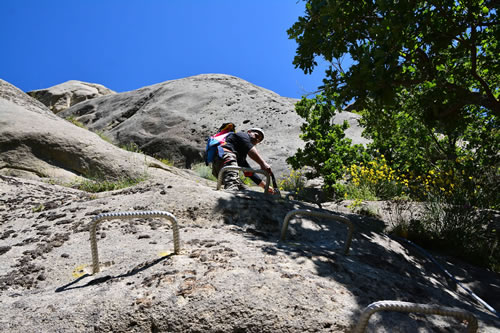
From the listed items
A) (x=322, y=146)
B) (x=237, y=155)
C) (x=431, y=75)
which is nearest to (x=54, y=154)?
(x=237, y=155)

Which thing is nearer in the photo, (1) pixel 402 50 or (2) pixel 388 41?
(2) pixel 388 41

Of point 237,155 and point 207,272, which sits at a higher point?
point 237,155

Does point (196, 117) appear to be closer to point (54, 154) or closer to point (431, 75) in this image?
point (54, 154)

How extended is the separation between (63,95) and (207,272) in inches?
1055

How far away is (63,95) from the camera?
83.1 feet

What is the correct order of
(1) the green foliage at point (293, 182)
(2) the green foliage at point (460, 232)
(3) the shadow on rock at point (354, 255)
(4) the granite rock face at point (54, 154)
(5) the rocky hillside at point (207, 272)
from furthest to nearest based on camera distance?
1. (1) the green foliage at point (293, 182)
2. (4) the granite rock face at point (54, 154)
3. (2) the green foliage at point (460, 232)
4. (3) the shadow on rock at point (354, 255)
5. (5) the rocky hillside at point (207, 272)

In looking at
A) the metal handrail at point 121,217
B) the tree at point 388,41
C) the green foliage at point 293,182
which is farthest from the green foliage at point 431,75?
the metal handrail at point 121,217

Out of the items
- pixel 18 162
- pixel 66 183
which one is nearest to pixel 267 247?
pixel 66 183

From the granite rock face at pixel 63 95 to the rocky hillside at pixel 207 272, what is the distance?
880 inches

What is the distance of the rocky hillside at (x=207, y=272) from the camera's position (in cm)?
198

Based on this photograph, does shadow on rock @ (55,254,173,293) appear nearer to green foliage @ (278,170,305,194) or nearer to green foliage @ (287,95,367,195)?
green foliage @ (287,95,367,195)

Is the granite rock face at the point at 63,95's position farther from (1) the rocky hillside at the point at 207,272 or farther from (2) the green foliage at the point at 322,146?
(1) the rocky hillside at the point at 207,272

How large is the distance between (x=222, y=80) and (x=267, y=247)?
16.0 m

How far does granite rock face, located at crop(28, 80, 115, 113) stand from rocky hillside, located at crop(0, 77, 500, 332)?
2236cm
